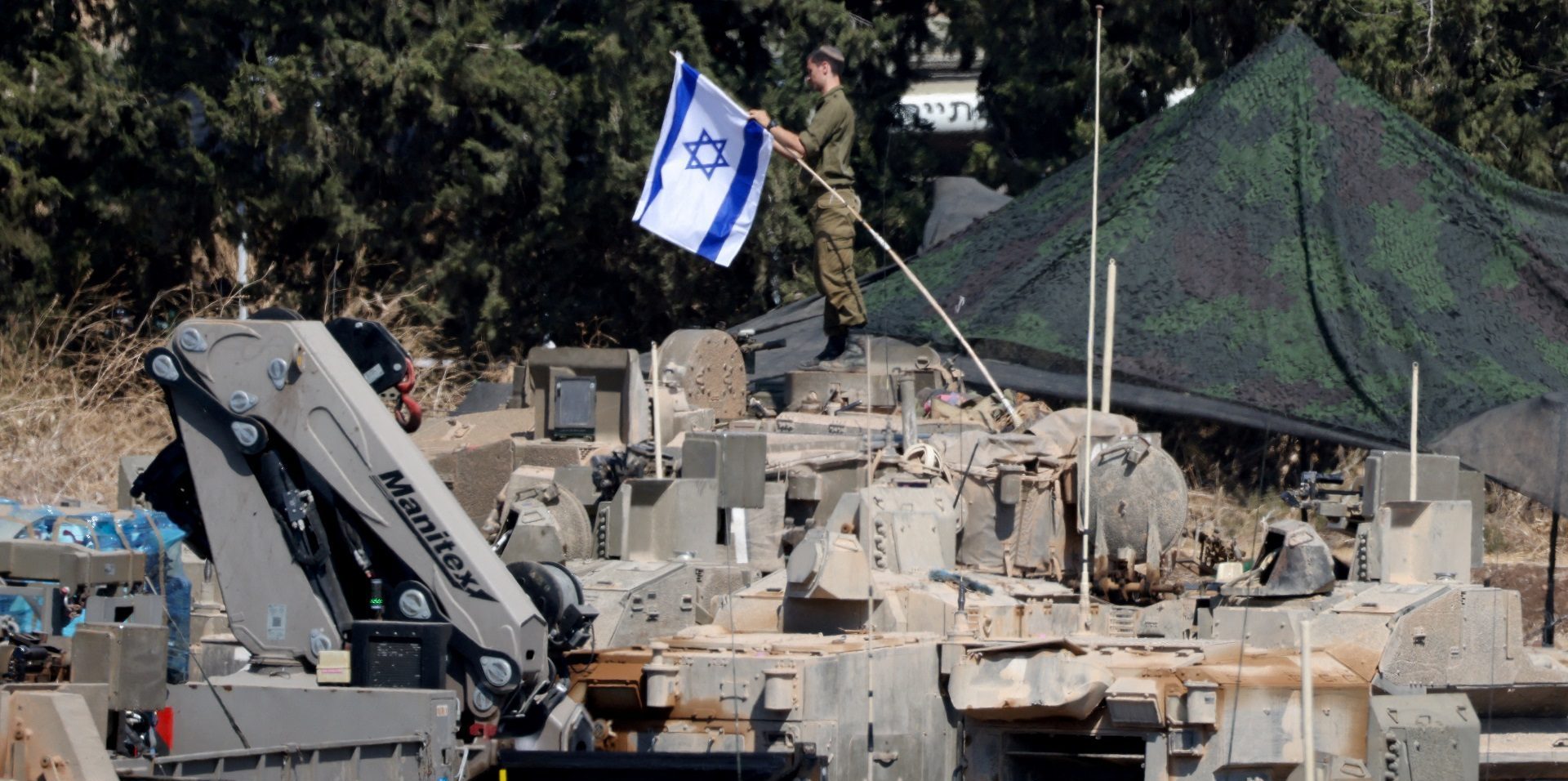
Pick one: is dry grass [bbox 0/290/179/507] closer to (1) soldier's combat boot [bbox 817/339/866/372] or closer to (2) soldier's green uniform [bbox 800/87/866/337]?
(1) soldier's combat boot [bbox 817/339/866/372]

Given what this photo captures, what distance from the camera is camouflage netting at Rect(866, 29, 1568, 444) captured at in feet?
58.6

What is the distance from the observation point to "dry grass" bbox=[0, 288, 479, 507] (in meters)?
18.3

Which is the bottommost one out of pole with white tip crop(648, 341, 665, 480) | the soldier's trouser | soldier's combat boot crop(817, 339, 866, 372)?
pole with white tip crop(648, 341, 665, 480)

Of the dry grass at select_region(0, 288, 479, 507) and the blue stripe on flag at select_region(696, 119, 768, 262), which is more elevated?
the blue stripe on flag at select_region(696, 119, 768, 262)

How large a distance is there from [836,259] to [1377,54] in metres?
7.72

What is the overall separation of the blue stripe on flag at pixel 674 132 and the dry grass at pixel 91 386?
12.7ft

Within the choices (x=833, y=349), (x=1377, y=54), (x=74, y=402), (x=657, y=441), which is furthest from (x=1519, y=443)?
(x=74, y=402)

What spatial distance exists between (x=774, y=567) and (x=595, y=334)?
10446 mm

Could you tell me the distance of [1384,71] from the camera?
22812mm

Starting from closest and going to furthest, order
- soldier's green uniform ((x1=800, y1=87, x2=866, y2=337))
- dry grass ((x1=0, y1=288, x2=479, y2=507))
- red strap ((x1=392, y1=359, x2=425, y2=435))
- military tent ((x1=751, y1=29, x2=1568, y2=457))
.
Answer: red strap ((x1=392, y1=359, x2=425, y2=435))
soldier's green uniform ((x1=800, y1=87, x2=866, y2=337))
military tent ((x1=751, y1=29, x2=1568, y2=457))
dry grass ((x1=0, y1=288, x2=479, y2=507))

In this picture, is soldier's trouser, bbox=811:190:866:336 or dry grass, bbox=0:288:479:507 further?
dry grass, bbox=0:288:479:507

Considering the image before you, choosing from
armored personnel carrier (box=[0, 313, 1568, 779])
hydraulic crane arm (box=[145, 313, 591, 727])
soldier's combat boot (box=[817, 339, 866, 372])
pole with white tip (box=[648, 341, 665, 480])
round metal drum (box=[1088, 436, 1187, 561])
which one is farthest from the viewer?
soldier's combat boot (box=[817, 339, 866, 372])

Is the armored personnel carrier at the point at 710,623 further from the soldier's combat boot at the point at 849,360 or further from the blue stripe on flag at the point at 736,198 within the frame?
the blue stripe on flag at the point at 736,198

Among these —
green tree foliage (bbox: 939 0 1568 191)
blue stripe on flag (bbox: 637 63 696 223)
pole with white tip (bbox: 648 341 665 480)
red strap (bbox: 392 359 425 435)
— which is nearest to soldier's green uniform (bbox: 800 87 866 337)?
blue stripe on flag (bbox: 637 63 696 223)
